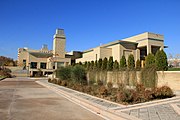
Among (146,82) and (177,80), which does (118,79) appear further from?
(177,80)

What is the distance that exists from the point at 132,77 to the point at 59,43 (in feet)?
190

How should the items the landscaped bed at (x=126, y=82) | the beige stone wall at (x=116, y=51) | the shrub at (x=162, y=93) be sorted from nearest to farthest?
the landscaped bed at (x=126, y=82)
the shrub at (x=162, y=93)
the beige stone wall at (x=116, y=51)

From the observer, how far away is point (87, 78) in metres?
23.4

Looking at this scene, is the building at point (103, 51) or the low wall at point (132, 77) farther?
the building at point (103, 51)

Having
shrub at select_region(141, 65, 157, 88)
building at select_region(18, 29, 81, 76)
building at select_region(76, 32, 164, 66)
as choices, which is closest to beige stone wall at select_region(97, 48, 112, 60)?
building at select_region(76, 32, 164, 66)

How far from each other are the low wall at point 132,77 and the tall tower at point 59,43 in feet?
167

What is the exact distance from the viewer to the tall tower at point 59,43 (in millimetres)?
72312

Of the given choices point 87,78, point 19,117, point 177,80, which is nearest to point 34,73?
point 87,78

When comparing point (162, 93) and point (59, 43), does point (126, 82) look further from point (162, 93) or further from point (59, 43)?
point (59, 43)

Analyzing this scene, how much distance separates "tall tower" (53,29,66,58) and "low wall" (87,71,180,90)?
5081cm

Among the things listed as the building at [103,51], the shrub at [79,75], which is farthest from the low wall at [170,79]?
the building at [103,51]

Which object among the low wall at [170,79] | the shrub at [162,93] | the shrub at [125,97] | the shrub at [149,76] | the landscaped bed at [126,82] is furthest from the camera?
the shrub at [149,76]

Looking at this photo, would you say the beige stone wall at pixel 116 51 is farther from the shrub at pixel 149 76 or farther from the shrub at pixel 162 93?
the shrub at pixel 162 93

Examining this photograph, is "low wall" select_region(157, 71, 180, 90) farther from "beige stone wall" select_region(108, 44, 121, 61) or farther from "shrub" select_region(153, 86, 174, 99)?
"beige stone wall" select_region(108, 44, 121, 61)
